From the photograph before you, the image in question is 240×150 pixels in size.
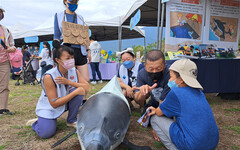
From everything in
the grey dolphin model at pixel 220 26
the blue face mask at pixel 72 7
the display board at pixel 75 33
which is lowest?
the display board at pixel 75 33

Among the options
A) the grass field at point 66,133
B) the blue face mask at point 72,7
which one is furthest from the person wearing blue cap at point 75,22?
the grass field at point 66,133

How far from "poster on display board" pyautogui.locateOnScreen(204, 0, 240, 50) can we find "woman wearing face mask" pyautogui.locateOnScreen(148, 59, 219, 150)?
115 inches

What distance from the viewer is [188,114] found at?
1365mm

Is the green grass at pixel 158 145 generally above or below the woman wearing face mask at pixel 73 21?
below

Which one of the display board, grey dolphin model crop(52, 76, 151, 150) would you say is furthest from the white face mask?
grey dolphin model crop(52, 76, 151, 150)

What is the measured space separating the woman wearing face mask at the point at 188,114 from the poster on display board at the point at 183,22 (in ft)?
7.11

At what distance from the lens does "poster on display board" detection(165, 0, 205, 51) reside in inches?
136

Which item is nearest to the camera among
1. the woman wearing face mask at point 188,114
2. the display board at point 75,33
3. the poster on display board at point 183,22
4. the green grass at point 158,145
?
the woman wearing face mask at point 188,114

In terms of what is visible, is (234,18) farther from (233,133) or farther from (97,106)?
(97,106)

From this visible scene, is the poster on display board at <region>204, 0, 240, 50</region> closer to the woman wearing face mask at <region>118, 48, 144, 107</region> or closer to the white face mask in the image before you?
the woman wearing face mask at <region>118, 48, 144, 107</region>

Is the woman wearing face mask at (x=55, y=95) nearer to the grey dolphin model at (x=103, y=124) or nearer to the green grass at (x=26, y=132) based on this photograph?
the green grass at (x=26, y=132)

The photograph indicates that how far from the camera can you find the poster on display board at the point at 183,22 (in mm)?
3467

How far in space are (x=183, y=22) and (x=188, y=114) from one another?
2790 millimetres

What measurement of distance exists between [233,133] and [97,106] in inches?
80.1
